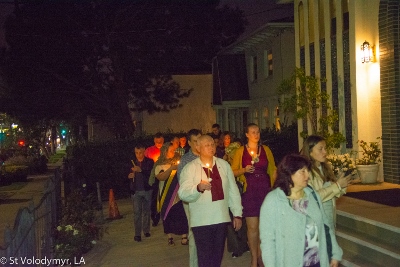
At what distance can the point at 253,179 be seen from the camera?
26.7 ft

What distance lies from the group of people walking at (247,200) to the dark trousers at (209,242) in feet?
0.04

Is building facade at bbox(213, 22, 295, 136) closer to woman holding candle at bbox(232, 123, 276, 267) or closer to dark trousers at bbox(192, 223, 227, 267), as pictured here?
woman holding candle at bbox(232, 123, 276, 267)

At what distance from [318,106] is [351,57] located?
168 cm

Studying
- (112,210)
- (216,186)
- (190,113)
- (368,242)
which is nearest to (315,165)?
(216,186)

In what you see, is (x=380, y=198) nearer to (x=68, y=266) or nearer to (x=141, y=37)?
(x=68, y=266)

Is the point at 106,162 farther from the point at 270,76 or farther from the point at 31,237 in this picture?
the point at 31,237

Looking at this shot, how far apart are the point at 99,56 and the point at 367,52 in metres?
19.3

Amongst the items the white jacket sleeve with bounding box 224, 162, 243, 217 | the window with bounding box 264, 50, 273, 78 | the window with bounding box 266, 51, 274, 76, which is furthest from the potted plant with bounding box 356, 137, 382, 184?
the window with bounding box 264, 50, 273, 78

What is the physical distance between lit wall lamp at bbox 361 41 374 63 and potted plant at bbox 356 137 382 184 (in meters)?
1.78

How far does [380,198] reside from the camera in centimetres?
1104

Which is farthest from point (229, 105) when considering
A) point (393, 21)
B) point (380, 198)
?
point (380, 198)

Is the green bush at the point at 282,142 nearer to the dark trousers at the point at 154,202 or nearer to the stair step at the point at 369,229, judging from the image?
the dark trousers at the point at 154,202

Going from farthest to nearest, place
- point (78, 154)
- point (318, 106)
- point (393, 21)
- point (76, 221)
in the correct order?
point (78, 154)
point (318, 106)
point (393, 21)
point (76, 221)

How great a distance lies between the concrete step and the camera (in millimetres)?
7781
